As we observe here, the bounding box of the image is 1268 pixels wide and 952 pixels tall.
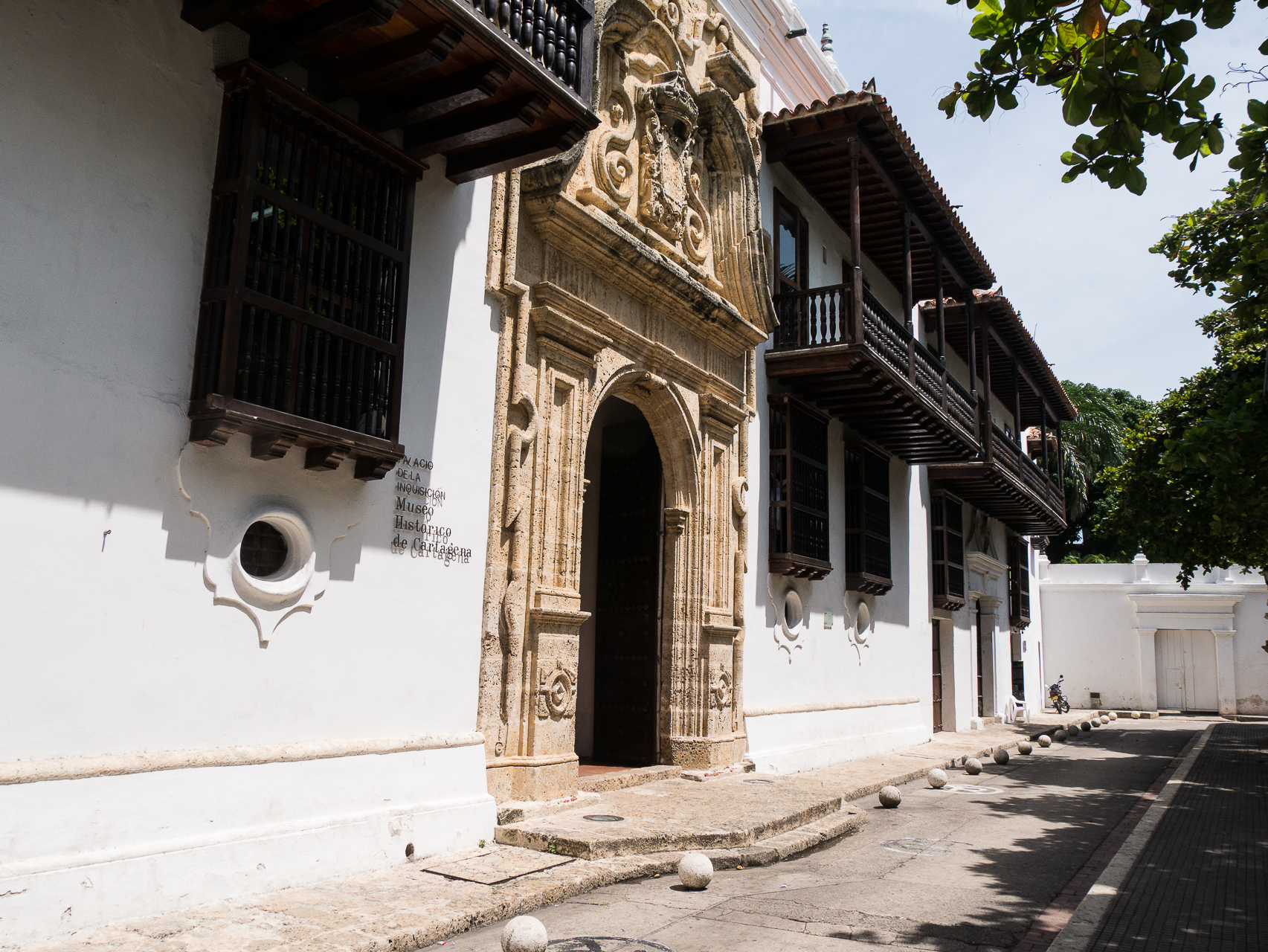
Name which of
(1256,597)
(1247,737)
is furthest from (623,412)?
(1256,597)

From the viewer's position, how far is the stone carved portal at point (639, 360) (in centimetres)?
790

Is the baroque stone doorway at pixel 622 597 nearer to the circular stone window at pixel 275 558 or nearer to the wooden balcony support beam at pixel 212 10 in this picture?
the circular stone window at pixel 275 558

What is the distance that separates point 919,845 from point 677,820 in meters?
2.14

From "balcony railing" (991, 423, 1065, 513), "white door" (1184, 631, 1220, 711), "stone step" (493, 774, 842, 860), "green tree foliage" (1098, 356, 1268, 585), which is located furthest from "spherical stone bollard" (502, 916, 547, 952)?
"white door" (1184, 631, 1220, 711)

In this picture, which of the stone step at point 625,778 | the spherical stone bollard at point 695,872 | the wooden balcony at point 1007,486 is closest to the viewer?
the spherical stone bollard at point 695,872

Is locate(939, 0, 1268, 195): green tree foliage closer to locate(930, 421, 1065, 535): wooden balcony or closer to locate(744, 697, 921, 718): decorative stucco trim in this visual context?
locate(744, 697, 921, 718): decorative stucco trim

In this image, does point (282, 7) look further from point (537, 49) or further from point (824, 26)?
point (824, 26)

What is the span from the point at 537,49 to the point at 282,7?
1604 mm

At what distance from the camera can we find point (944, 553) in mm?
18703

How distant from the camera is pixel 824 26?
59.1 feet

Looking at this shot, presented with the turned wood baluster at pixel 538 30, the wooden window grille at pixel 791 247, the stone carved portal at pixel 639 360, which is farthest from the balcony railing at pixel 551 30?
the wooden window grille at pixel 791 247

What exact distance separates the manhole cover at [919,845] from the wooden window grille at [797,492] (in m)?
4.24

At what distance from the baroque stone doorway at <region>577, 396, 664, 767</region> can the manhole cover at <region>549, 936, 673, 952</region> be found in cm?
528

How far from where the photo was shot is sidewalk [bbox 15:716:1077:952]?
4.71 metres
